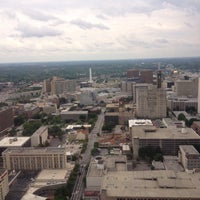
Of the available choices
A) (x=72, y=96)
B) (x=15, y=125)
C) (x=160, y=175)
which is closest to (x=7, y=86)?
(x=72, y=96)

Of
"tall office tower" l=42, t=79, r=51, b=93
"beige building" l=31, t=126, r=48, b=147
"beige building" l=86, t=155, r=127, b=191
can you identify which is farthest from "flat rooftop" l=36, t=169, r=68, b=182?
"tall office tower" l=42, t=79, r=51, b=93

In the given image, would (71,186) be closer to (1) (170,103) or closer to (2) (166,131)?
(2) (166,131)

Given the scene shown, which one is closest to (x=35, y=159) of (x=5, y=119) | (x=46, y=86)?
(x=5, y=119)

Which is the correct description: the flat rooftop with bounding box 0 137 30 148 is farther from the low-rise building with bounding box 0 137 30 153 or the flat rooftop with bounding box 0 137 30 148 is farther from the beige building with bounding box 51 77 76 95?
the beige building with bounding box 51 77 76 95

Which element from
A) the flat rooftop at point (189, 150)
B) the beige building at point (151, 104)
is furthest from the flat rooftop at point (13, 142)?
the beige building at point (151, 104)

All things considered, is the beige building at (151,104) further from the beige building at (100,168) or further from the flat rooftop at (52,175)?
the flat rooftop at (52,175)
